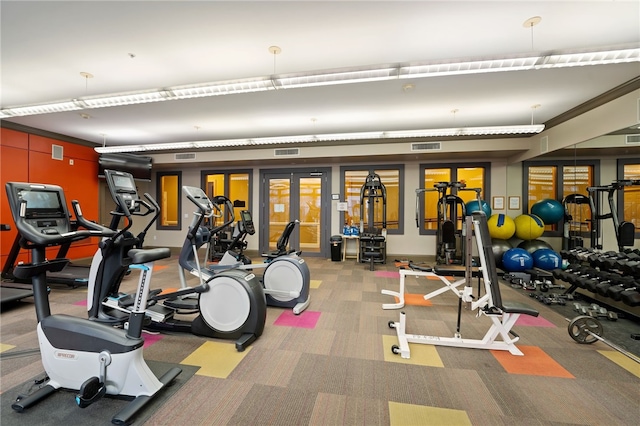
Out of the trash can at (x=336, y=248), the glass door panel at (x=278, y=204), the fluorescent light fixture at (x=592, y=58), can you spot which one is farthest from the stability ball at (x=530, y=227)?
the glass door panel at (x=278, y=204)

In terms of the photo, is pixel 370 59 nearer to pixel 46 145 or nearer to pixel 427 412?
pixel 427 412

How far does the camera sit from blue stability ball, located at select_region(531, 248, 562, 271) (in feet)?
17.5

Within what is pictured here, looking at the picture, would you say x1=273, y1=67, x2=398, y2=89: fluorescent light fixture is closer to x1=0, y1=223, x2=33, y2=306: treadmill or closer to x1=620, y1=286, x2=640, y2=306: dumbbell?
x1=620, y1=286, x2=640, y2=306: dumbbell

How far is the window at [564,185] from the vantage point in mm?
4345

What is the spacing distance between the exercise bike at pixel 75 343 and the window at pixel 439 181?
6.69 m

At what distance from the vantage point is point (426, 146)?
6375mm

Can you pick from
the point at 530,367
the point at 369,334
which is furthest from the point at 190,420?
the point at 530,367

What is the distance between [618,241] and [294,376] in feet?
15.2

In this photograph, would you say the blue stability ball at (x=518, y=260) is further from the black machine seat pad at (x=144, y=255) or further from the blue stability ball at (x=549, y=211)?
the black machine seat pad at (x=144, y=255)

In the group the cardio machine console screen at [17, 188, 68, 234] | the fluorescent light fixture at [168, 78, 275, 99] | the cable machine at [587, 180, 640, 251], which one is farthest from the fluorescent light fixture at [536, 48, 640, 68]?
the cardio machine console screen at [17, 188, 68, 234]

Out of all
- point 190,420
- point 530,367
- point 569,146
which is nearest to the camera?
point 190,420

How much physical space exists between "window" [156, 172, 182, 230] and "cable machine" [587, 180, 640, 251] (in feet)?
32.5

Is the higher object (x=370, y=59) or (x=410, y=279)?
(x=370, y=59)

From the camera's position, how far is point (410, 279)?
5516 millimetres
